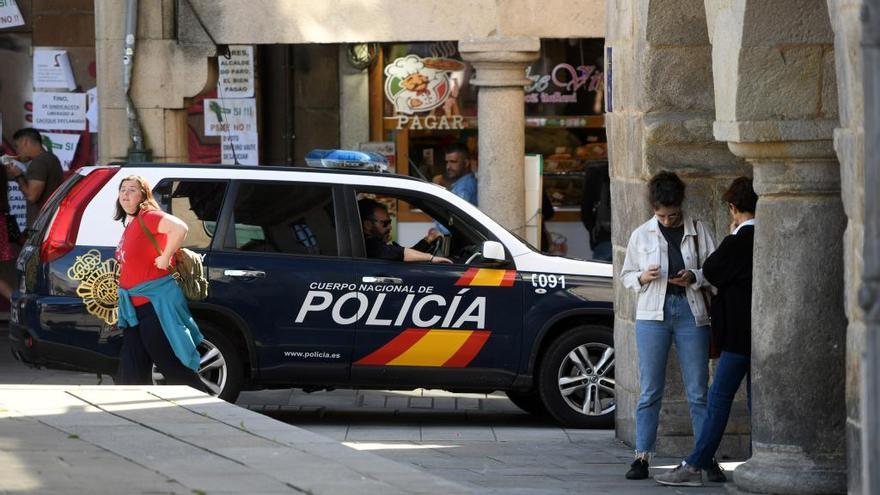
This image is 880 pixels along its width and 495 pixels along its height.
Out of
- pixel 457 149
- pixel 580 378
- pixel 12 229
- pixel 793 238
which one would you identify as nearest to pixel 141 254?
pixel 580 378

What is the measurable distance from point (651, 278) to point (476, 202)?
6.72 m

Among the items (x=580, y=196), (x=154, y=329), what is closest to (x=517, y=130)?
(x=580, y=196)

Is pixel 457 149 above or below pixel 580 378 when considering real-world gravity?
above

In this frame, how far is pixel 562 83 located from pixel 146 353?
774cm

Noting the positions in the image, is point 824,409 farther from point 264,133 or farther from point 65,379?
point 264,133

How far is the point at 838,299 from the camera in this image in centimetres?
828

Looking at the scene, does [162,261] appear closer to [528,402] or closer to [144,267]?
[144,267]

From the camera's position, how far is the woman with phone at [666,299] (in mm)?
9453

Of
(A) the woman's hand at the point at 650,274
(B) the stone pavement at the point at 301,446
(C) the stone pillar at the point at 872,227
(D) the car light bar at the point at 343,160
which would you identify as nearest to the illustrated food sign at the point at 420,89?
(B) the stone pavement at the point at 301,446

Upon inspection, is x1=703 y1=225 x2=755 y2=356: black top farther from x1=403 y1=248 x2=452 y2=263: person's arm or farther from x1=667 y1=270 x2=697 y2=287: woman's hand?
x1=403 y1=248 x2=452 y2=263: person's arm

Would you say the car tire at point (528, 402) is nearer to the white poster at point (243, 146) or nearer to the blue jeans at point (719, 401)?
the blue jeans at point (719, 401)

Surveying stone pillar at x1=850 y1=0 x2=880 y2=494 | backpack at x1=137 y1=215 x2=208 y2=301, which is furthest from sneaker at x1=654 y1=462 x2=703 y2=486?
stone pillar at x1=850 y1=0 x2=880 y2=494

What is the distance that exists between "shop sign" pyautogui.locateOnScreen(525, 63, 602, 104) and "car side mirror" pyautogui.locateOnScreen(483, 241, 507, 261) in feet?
19.3

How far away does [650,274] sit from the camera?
9.40 meters
